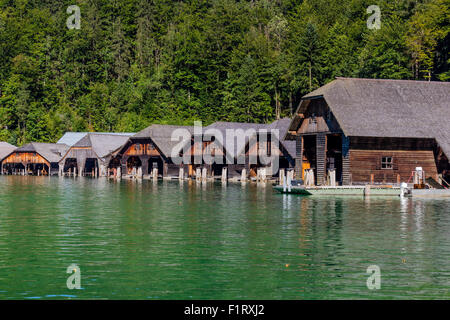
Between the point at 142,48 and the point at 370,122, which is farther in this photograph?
the point at 142,48

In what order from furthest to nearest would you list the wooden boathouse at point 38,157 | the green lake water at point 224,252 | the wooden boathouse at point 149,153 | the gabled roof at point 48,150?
the wooden boathouse at point 38,157 → the gabled roof at point 48,150 → the wooden boathouse at point 149,153 → the green lake water at point 224,252

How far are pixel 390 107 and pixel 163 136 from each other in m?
45.7

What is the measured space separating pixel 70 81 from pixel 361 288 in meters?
144

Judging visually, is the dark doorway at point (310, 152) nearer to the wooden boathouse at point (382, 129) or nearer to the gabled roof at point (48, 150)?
the wooden boathouse at point (382, 129)

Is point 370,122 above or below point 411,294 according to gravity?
above

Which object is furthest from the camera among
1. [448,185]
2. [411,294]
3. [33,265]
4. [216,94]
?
[216,94]

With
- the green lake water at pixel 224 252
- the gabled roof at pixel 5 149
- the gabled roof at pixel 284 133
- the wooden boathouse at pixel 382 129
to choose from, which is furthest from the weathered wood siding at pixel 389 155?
the gabled roof at pixel 5 149

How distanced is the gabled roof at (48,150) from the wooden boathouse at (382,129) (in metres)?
67.7

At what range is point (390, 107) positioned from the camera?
5997cm

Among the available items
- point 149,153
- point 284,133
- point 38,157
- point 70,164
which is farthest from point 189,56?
point 284,133

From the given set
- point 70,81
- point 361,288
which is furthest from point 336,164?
point 70,81

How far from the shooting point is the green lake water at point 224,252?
1684cm

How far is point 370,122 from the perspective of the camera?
57812 millimetres

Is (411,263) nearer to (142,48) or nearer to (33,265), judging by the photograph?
(33,265)
